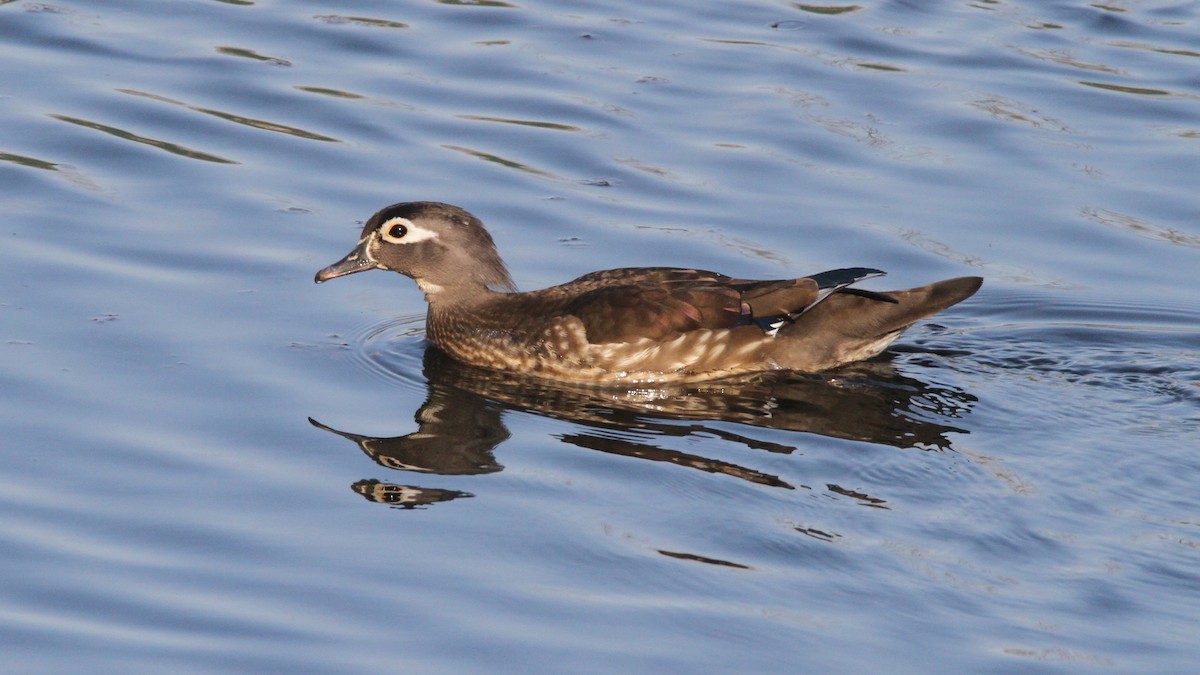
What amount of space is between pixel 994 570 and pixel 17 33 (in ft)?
38.8

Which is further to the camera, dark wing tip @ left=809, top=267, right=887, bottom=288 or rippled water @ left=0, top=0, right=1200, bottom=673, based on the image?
dark wing tip @ left=809, top=267, right=887, bottom=288

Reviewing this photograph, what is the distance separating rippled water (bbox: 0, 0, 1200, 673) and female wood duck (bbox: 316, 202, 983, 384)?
0.21 metres

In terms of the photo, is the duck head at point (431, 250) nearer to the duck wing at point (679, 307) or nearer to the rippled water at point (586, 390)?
the rippled water at point (586, 390)

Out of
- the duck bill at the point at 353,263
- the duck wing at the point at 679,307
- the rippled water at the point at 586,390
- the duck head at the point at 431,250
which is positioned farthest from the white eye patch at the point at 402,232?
the duck wing at the point at 679,307

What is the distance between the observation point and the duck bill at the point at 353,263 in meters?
11.4

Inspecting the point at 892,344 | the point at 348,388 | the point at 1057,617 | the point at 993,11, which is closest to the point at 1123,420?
the point at 892,344

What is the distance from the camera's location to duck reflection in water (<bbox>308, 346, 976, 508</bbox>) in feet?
30.8

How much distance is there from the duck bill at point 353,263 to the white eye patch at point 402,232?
0.56 ft

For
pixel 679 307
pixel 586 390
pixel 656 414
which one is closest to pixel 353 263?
pixel 586 390

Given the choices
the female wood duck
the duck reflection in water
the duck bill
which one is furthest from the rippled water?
the duck bill

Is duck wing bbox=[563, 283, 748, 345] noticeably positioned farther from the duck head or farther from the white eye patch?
the white eye patch

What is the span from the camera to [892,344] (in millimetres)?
11641

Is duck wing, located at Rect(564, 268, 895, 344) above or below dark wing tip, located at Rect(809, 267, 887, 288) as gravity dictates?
below

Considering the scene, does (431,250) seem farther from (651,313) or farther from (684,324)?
(684,324)
